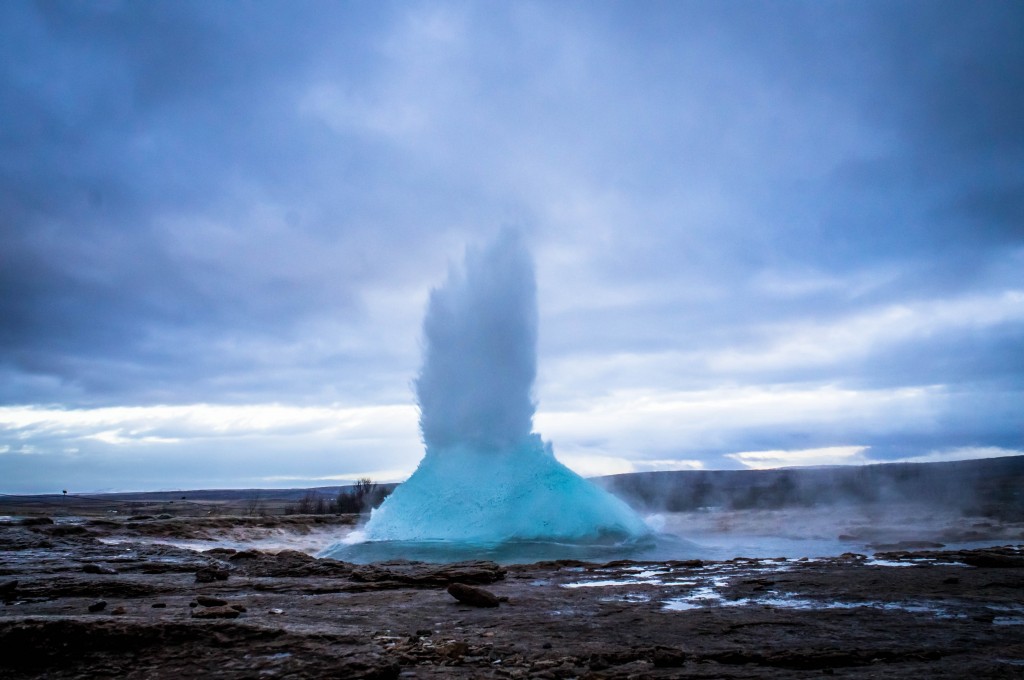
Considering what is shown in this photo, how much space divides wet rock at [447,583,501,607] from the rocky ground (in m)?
0.02

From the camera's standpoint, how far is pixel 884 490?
206ft

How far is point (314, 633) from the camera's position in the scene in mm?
6309

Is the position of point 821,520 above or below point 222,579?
below

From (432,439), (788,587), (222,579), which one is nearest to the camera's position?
(788,587)

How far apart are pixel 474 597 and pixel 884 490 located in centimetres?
6605

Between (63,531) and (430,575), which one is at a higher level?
(430,575)

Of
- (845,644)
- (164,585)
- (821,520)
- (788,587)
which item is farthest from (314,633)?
(821,520)

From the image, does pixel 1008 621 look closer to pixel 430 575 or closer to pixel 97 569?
pixel 430 575

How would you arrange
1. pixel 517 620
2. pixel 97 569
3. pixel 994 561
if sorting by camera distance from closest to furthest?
1. pixel 517 620
2. pixel 97 569
3. pixel 994 561

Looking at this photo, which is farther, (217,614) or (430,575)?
(430,575)

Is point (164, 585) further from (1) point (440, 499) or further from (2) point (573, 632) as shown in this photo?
(1) point (440, 499)

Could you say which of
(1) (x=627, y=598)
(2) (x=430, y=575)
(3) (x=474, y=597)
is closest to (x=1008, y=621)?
(1) (x=627, y=598)

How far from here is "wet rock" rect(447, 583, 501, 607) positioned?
8914 mm

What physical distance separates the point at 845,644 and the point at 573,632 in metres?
2.77
